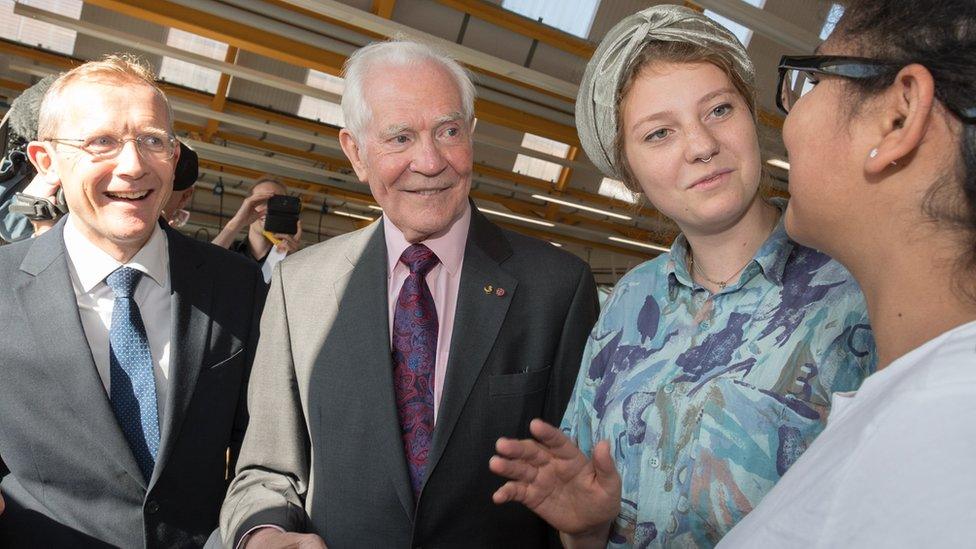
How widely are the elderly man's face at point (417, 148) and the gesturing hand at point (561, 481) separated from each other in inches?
31.4

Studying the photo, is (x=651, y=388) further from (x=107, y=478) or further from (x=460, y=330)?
(x=107, y=478)

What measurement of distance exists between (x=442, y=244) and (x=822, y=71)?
1.15m

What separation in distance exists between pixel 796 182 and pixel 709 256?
1.65ft

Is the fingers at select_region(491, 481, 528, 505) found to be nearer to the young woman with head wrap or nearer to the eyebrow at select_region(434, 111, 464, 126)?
the young woman with head wrap

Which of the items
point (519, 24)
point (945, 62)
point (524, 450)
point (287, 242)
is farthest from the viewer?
point (519, 24)

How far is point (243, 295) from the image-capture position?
2.27 meters

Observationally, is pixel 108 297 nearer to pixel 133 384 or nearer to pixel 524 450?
pixel 133 384

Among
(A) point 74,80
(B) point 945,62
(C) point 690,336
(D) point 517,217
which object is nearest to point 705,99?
(C) point 690,336

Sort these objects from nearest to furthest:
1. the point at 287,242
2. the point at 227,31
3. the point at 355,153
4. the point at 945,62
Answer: the point at 945,62 → the point at 355,153 → the point at 287,242 → the point at 227,31

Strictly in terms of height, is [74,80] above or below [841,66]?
below

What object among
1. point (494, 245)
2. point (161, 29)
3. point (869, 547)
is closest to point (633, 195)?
point (494, 245)

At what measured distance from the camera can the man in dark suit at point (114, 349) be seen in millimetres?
1866

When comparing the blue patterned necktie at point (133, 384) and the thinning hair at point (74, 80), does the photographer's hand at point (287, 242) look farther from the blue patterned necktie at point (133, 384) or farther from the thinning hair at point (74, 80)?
the blue patterned necktie at point (133, 384)

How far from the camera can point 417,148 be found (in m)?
2.04
